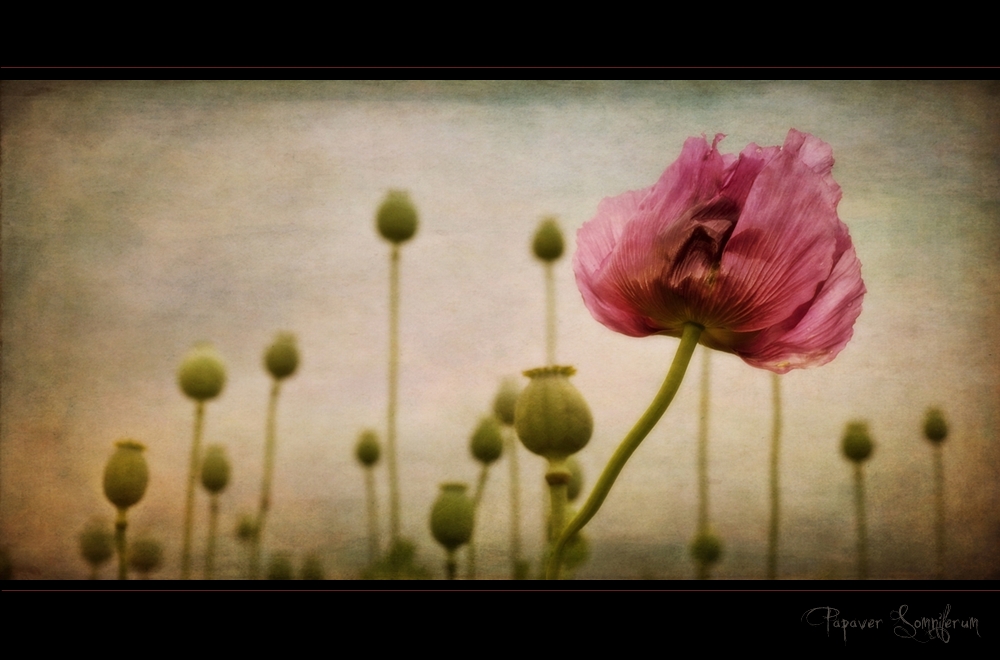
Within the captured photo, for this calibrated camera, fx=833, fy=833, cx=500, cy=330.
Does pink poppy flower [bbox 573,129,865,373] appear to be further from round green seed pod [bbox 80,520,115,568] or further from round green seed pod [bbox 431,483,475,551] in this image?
round green seed pod [bbox 80,520,115,568]

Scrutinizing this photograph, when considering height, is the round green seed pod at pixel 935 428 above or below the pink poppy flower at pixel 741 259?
below

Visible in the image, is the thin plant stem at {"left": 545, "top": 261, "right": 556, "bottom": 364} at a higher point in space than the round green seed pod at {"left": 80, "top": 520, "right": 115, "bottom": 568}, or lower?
higher

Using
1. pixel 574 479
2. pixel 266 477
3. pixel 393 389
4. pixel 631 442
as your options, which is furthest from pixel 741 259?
pixel 266 477

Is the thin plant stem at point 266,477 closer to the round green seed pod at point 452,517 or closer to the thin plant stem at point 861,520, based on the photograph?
the round green seed pod at point 452,517

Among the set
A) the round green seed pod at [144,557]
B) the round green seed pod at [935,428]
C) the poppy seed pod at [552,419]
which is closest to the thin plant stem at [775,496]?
the round green seed pod at [935,428]

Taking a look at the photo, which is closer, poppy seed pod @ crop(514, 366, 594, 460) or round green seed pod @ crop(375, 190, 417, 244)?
poppy seed pod @ crop(514, 366, 594, 460)

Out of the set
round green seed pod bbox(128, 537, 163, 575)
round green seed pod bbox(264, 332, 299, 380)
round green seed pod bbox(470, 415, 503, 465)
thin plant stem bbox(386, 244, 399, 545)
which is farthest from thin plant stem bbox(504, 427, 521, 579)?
round green seed pod bbox(128, 537, 163, 575)
